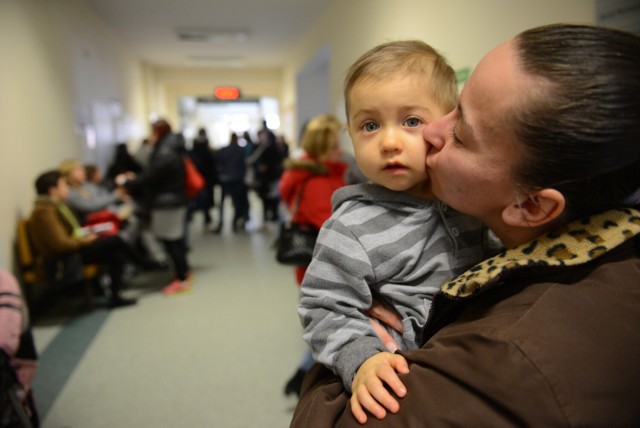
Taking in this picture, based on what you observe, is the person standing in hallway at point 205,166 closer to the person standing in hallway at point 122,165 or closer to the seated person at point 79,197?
the person standing in hallway at point 122,165

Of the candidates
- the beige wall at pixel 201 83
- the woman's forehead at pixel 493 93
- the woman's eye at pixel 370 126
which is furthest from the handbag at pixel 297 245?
the beige wall at pixel 201 83

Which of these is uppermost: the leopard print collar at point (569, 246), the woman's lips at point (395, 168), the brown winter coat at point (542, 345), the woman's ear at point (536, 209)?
the woman's lips at point (395, 168)

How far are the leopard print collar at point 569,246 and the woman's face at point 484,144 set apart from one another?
0.08 meters

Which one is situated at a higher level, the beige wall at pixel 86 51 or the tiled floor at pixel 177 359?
the beige wall at pixel 86 51

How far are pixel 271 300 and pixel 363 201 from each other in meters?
3.11

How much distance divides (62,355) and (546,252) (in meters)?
3.30

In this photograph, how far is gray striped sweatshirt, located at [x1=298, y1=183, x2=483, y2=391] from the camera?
85 cm

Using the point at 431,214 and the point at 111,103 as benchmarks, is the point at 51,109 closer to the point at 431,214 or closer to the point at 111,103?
the point at 111,103

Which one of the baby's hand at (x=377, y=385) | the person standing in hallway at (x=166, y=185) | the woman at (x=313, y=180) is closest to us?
the baby's hand at (x=377, y=385)

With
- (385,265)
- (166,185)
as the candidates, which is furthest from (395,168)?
(166,185)

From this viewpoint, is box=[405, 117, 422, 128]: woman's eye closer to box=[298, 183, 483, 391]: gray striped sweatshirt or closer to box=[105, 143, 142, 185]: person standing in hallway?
box=[298, 183, 483, 391]: gray striped sweatshirt

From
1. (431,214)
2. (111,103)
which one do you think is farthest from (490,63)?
(111,103)

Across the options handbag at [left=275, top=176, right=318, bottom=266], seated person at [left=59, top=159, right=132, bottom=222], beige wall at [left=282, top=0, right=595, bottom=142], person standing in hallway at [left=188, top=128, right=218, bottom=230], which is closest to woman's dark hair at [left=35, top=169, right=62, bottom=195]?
seated person at [left=59, top=159, right=132, bottom=222]

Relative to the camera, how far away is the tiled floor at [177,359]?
91.0 inches
